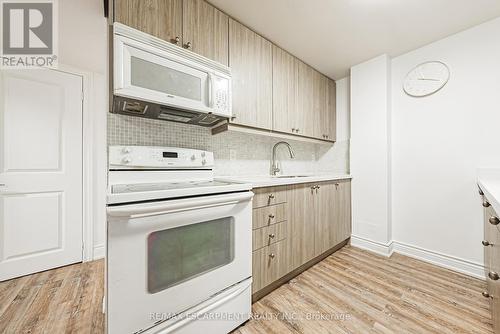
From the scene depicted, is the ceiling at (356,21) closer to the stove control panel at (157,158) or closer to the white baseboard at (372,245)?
the stove control panel at (157,158)

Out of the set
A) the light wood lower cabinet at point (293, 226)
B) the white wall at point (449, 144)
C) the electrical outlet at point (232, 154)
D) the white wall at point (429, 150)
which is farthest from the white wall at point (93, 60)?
the white wall at point (449, 144)

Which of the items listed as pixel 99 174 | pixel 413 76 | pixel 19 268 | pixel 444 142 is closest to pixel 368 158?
pixel 444 142

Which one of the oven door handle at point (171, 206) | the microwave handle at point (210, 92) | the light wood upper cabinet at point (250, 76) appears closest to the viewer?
the oven door handle at point (171, 206)

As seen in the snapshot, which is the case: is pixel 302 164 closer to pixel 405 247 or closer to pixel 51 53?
pixel 405 247

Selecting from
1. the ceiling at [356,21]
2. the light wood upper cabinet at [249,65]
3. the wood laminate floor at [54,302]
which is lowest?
the wood laminate floor at [54,302]

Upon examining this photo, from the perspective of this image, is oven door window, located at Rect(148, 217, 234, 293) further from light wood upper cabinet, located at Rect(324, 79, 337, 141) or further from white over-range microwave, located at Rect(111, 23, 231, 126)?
light wood upper cabinet, located at Rect(324, 79, 337, 141)

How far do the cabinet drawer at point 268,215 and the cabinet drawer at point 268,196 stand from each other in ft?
0.11

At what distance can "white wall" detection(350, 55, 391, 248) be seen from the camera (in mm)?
2191

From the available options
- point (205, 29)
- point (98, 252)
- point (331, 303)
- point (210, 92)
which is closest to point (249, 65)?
point (205, 29)

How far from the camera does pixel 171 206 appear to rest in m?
0.92

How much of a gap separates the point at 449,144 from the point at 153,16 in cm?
270

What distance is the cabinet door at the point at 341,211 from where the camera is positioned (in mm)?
2176

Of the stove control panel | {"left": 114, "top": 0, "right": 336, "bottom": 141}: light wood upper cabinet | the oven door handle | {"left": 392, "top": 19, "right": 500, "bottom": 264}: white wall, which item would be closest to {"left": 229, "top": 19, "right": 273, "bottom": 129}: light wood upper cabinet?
{"left": 114, "top": 0, "right": 336, "bottom": 141}: light wood upper cabinet

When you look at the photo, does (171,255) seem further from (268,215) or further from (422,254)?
(422,254)
